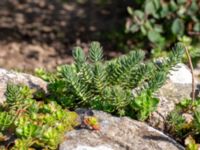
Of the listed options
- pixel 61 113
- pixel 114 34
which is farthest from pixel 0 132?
pixel 114 34

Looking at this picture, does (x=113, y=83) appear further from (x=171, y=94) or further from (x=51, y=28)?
(x=51, y=28)

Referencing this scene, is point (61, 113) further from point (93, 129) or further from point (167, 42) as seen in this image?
point (167, 42)

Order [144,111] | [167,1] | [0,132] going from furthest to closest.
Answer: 1. [167,1]
2. [144,111]
3. [0,132]

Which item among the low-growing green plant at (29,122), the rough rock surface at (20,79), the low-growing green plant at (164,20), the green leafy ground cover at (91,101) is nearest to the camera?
the low-growing green plant at (29,122)

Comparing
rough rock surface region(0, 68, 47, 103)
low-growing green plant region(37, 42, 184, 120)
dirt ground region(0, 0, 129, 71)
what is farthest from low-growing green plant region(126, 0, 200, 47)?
low-growing green plant region(37, 42, 184, 120)

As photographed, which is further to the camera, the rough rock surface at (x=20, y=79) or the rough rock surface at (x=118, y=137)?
the rough rock surface at (x=20, y=79)

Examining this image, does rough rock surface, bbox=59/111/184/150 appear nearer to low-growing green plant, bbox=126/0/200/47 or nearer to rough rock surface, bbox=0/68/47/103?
rough rock surface, bbox=0/68/47/103

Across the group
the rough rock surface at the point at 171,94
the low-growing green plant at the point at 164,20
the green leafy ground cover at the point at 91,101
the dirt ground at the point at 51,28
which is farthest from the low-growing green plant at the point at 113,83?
the dirt ground at the point at 51,28

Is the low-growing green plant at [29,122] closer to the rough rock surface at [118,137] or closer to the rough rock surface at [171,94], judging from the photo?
the rough rock surface at [118,137]
